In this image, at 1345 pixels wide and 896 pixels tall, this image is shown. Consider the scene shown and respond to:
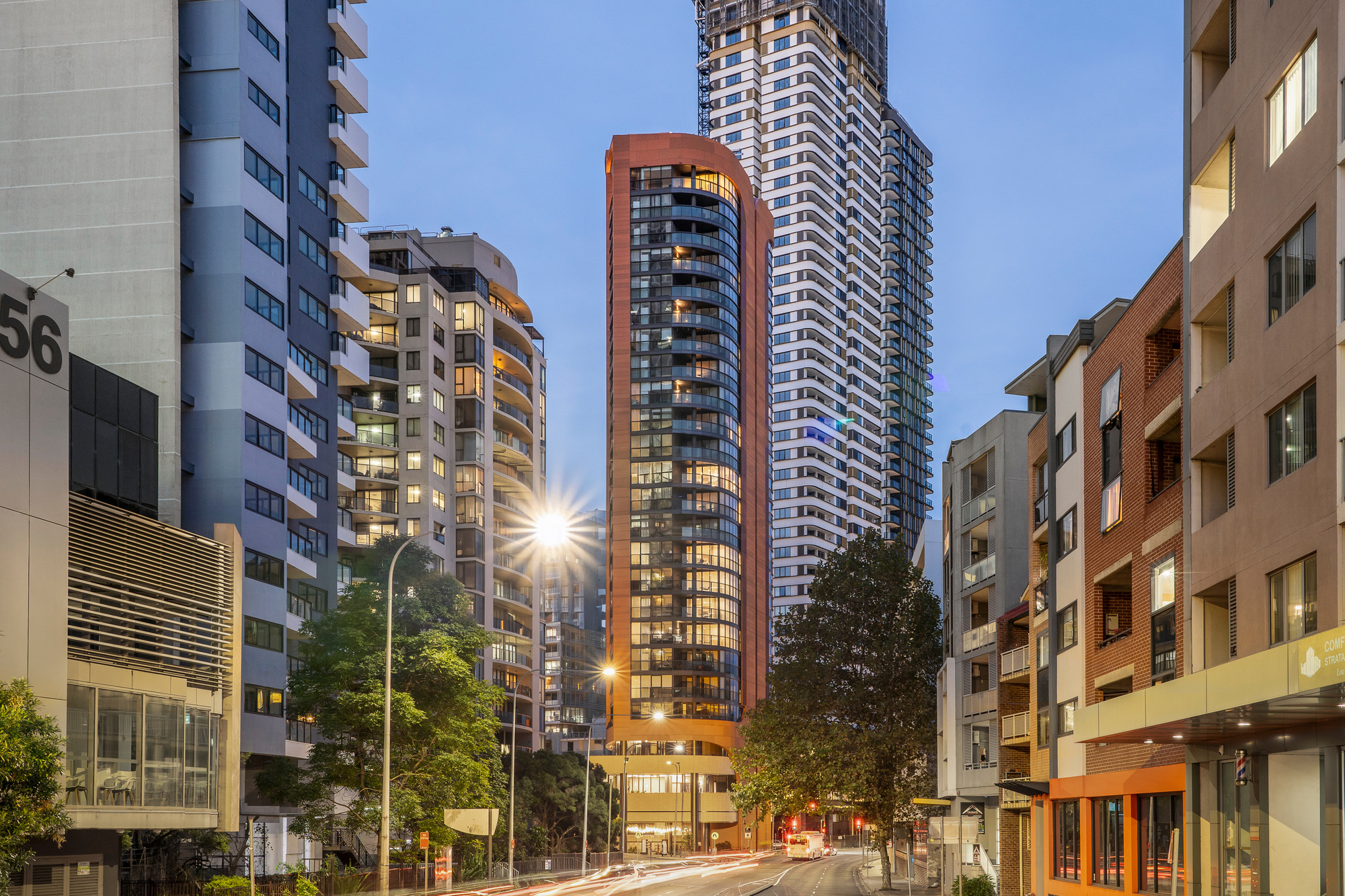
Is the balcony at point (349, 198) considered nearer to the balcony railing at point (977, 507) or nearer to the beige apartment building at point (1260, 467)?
the balcony railing at point (977, 507)

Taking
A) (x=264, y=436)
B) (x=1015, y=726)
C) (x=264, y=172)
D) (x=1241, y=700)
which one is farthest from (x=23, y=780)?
(x=264, y=172)

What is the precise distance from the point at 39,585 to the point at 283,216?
31.8m

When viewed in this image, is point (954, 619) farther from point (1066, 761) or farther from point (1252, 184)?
point (1252, 184)

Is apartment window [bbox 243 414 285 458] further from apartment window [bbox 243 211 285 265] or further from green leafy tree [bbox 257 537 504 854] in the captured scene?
green leafy tree [bbox 257 537 504 854]

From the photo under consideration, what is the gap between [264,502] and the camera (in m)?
59.2

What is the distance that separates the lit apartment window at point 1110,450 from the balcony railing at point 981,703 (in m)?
18.7

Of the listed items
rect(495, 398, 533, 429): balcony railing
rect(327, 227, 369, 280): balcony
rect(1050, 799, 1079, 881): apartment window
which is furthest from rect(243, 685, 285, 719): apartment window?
rect(495, 398, 533, 429): balcony railing

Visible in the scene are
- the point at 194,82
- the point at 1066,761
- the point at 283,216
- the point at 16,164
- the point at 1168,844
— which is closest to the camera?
the point at 1168,844

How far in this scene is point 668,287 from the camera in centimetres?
15362

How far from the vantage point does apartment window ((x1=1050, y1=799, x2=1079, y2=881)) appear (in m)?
41.3

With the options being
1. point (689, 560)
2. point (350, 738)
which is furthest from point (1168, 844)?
point (689, 560)

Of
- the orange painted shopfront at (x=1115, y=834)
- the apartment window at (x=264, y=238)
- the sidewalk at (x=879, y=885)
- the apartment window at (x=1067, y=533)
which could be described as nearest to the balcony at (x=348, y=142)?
the apartment window at (x=264, y=238)

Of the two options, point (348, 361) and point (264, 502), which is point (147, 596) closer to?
point (264, 502)

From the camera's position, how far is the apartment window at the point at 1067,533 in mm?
41959
